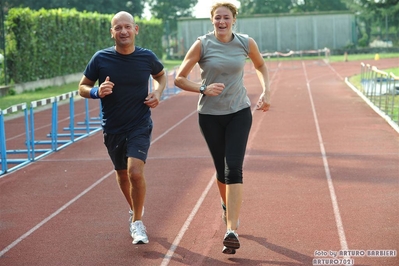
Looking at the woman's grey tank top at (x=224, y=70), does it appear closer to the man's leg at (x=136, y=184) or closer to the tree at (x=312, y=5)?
the man's leg at (x=136, y=184)

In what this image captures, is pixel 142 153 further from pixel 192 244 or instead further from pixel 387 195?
pixel 387 195

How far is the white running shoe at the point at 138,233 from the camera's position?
701 centimetres

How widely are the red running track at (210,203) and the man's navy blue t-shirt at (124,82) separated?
1.04 meters

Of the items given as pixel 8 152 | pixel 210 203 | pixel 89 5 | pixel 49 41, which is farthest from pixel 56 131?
pixel 89 5

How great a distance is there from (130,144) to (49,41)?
27643mm

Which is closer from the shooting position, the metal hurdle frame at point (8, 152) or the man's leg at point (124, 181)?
the man's leg at point (124, 181)

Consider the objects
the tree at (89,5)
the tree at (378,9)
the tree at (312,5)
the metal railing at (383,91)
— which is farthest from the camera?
the tree at (312,5)

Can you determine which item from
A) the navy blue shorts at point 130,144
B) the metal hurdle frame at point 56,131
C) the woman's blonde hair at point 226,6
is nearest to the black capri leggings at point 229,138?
the navy blue shorts at point 130,144

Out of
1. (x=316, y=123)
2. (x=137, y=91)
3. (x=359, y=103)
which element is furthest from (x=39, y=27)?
(x=137, y=91)

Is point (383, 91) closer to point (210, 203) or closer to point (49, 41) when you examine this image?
point (210, 203)

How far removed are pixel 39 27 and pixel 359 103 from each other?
49.2 ft

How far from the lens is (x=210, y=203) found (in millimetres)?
8914

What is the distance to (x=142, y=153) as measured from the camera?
6.99 m

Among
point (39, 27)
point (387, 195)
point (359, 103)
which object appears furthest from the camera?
point (39, 27)
